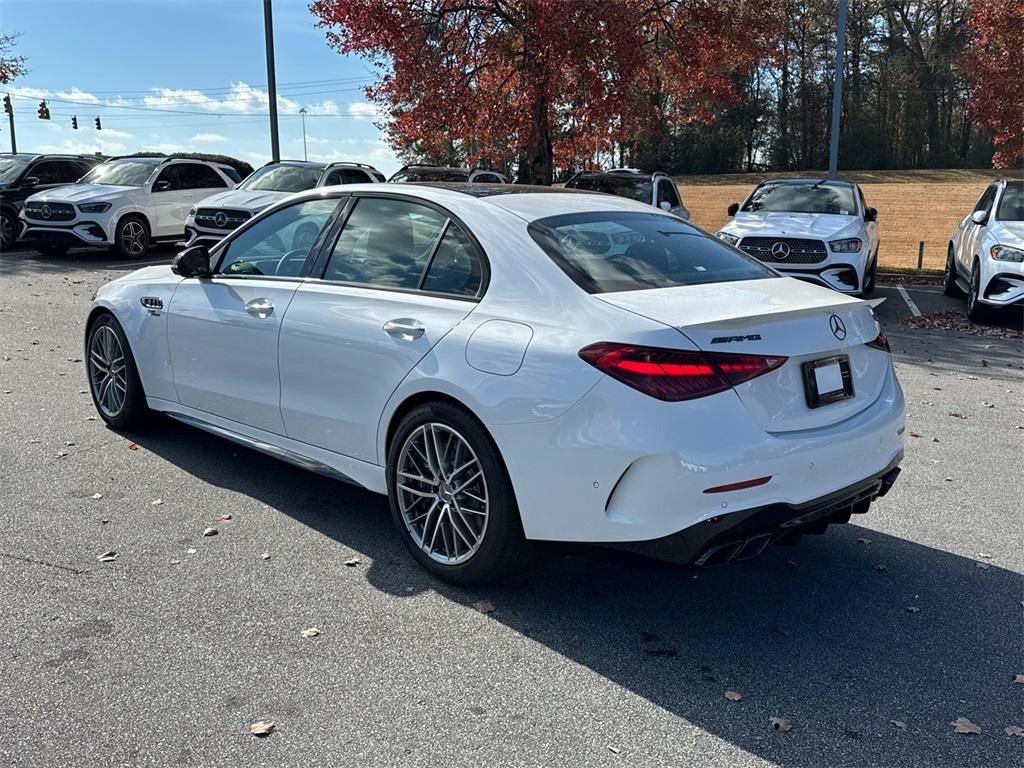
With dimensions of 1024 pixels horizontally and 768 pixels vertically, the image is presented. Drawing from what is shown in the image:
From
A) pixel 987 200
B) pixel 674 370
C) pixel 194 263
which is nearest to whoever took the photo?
pixel 674 370

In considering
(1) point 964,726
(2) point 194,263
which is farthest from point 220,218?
(1) point 964,726

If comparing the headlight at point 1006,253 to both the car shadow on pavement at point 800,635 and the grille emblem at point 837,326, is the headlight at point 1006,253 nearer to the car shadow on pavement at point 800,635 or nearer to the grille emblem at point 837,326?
the car shadow on pavement at point 800,635

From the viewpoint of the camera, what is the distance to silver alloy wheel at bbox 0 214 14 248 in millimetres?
19812

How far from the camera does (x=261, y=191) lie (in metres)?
16.7

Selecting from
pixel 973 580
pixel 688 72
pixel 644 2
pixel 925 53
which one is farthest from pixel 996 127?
pixel 925 53

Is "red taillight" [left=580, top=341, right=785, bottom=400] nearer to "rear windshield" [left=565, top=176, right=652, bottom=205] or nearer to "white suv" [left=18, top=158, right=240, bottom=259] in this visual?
"rear windshield" [left=565, top=176, right=652, bottom=205]

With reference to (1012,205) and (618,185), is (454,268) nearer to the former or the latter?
(1012,205)

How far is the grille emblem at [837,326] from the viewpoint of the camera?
149 inches

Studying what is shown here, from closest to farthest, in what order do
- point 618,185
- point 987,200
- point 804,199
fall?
point 987,200 < point 804,199 < point 618,185

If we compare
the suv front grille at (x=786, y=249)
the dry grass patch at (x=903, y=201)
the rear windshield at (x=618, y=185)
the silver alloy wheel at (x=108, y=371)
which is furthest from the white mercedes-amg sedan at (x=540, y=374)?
the dry grass patch at (x=903, y=201)

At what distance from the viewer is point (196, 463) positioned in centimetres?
569

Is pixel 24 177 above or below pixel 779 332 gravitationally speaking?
above

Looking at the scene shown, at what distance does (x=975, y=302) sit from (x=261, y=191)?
11.5 m

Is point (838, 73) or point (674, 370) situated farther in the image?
point (838, 73)
